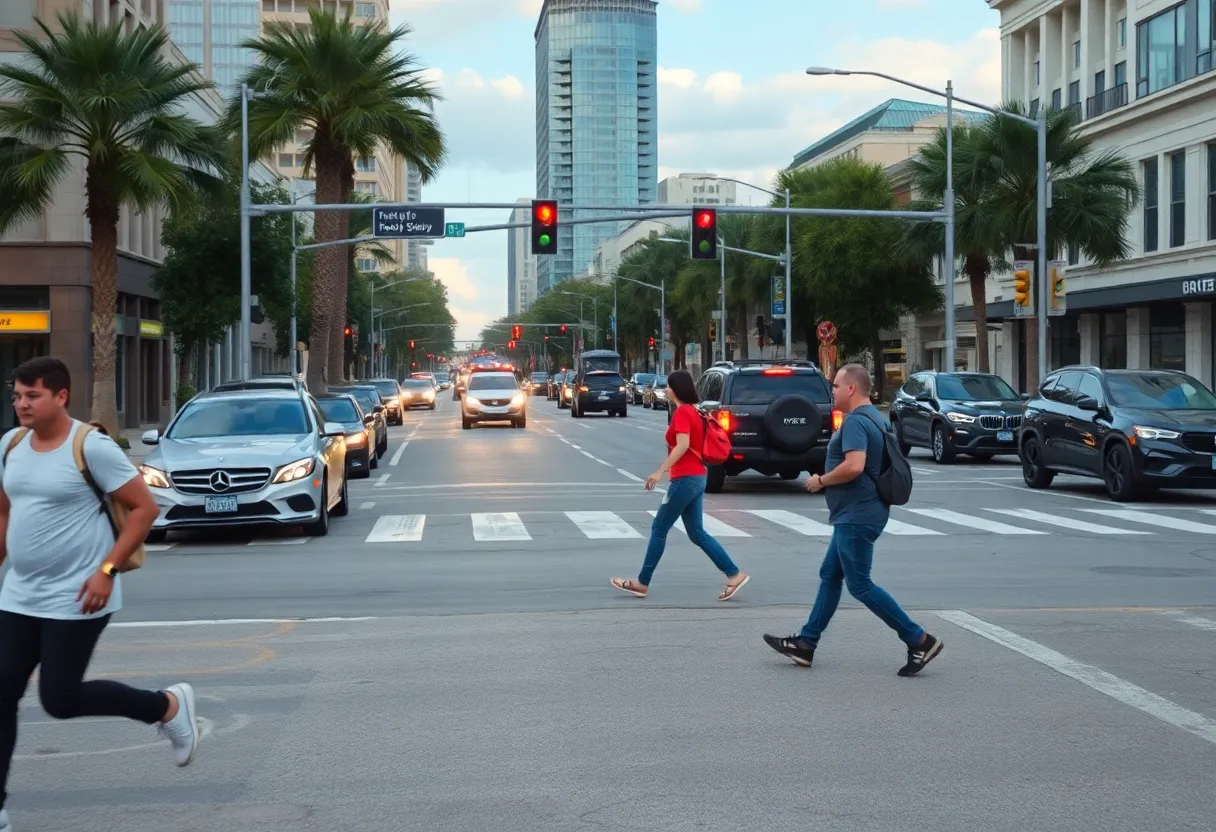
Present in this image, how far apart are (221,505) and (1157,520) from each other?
34.4 feet

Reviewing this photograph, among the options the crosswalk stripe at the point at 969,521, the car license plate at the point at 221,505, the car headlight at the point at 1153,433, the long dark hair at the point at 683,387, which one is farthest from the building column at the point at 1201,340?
the long dark hair at the point at 683,387

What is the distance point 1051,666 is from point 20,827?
5.59m

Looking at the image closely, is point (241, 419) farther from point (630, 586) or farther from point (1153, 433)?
point (1153, 433)

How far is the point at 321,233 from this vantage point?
144ft

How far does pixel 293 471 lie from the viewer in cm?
1633

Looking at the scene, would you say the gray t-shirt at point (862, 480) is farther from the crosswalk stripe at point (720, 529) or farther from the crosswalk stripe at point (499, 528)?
the crosswalk stripe at point (499, 528)

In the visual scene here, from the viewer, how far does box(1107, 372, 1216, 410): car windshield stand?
21.0 metres

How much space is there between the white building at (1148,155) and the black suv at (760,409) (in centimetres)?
2691

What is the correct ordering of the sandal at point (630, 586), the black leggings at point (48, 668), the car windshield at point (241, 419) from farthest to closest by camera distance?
the car windshield at point (241, 419)
the sandal at point (630, 586)
the black leggings at point (48, 668)

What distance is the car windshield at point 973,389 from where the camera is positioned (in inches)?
1176

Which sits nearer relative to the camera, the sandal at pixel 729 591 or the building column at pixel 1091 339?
the sandal at pixel 729 591

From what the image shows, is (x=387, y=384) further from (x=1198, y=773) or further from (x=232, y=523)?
(x=1198, y=773)

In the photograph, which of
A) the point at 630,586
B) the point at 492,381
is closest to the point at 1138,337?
the point at 492,381

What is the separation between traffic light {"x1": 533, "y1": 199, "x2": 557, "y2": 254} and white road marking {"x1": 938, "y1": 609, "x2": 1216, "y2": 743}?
2532 cm
